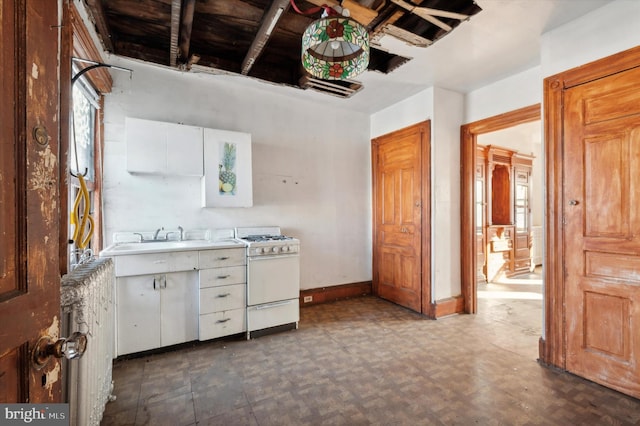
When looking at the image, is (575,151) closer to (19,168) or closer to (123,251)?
(19,168)

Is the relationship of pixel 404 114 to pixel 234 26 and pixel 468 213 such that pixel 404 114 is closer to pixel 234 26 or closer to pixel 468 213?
pixel 468 213

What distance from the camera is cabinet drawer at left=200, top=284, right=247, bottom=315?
109 inches

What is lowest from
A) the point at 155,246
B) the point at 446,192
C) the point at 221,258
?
the point at 221,258

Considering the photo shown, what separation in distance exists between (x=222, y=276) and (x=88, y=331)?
1509mm

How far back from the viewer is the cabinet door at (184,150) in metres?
2.92

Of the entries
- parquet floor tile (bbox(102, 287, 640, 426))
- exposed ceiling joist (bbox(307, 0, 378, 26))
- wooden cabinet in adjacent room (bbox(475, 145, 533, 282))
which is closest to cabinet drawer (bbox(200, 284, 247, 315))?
parquet floor tile (bbox(102, 287, 640, 426))

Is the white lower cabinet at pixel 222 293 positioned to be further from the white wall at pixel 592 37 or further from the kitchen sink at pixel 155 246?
the white wall at pixel 592 37

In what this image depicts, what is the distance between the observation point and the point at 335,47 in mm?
1697

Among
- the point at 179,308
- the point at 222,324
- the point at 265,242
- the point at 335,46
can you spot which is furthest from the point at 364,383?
the point at 335,46

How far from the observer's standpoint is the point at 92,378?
1483 mm

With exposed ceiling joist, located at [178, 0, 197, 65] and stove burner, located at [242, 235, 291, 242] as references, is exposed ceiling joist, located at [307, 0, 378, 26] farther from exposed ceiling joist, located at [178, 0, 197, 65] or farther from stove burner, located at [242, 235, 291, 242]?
stove burner, located at [242, 235, 291, 242]

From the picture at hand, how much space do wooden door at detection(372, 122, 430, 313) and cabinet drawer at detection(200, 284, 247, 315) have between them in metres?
2.16

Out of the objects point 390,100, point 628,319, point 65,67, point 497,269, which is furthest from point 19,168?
point 497,269

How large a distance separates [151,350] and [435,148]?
3703 mm
